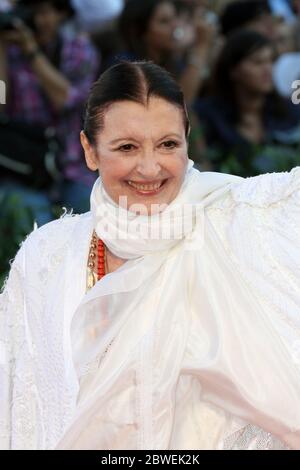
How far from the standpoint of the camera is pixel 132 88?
4484 millimetres

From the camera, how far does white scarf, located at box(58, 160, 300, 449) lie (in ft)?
14.2

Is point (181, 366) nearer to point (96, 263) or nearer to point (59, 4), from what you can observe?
point (96, 263)

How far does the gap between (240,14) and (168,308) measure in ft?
16.2

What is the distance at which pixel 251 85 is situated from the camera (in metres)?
8.27

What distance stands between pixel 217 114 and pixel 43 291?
368cm

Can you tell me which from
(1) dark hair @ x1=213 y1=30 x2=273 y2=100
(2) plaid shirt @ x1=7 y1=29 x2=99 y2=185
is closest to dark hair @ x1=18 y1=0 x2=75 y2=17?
(2) plaid shirt @ x1=7 y1=29 x2=99 y2=185

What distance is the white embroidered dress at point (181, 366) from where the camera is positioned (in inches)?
172

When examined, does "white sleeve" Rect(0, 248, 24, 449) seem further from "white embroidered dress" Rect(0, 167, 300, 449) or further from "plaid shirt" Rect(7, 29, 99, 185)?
"plaid shirt" Rect(7, 29, 99, 185)

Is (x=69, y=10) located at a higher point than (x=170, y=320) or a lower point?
higher

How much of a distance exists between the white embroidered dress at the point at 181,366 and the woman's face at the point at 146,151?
0.22 meters

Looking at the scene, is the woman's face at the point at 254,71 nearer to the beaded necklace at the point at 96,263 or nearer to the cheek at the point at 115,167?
the beaded necklace at the point at 96,263

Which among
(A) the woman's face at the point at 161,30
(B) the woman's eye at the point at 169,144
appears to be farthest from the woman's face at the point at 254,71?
(B) the woman's eye at the point at 169,144
